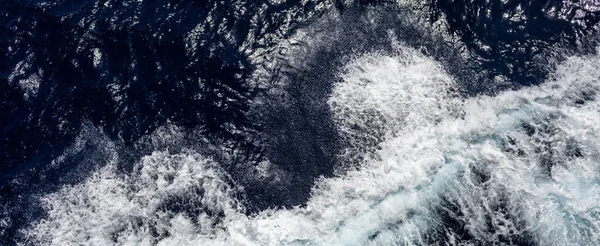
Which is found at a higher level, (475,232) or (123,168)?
(123,168)

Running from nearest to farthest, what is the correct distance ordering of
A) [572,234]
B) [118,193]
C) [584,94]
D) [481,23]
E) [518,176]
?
1. [572,234]
2. [518,176]
3. [118,193]
4. [584,94]
5. [481,23]

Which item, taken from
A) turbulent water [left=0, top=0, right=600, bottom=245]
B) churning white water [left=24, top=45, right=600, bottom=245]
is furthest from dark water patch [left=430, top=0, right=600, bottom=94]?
churning white water [left=24, top=45, right=600, bottom=245]

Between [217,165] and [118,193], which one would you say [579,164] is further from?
[118,193]

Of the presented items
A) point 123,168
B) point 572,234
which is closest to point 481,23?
point 572,234

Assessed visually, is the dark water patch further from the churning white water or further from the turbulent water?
the churning white water

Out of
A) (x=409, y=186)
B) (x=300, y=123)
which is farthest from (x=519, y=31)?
(x=300, y=123)

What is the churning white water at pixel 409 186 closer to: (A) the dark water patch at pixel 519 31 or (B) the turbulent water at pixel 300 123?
(B) the turbulent water at pixel 300 123

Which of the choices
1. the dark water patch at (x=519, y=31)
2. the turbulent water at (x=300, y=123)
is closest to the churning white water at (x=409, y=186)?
the turbulent water at (x=300, y=123)
